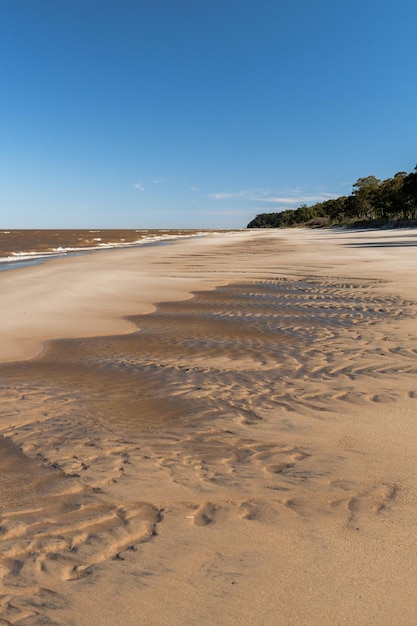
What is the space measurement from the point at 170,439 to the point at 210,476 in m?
0.84

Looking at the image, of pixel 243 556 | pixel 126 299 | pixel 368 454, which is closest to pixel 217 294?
pixel 126 299

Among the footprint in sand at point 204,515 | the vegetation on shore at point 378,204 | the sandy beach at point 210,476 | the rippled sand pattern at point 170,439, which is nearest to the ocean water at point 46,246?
the rippled sand pattern at point 170,439

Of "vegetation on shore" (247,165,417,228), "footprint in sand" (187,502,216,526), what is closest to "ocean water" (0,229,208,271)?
"footprint in sand" (187,502,216,526)

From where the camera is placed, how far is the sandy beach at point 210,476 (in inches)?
99.2

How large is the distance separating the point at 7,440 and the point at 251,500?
2499 mm

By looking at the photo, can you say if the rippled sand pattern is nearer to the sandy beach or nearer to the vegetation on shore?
the sandy beach

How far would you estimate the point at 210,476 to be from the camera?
3.81 metres

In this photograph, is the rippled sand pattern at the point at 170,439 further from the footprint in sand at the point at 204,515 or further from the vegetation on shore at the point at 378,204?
the vegetation on shore at the point at 378,204

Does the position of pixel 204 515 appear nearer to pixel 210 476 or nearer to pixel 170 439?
pixel 210 476

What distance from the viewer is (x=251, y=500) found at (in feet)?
11.3

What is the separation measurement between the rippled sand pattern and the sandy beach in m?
0.02

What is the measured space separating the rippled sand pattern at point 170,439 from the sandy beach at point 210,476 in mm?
18

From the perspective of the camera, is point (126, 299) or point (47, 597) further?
point (126, 299)

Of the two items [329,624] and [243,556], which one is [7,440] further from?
[329,624]
